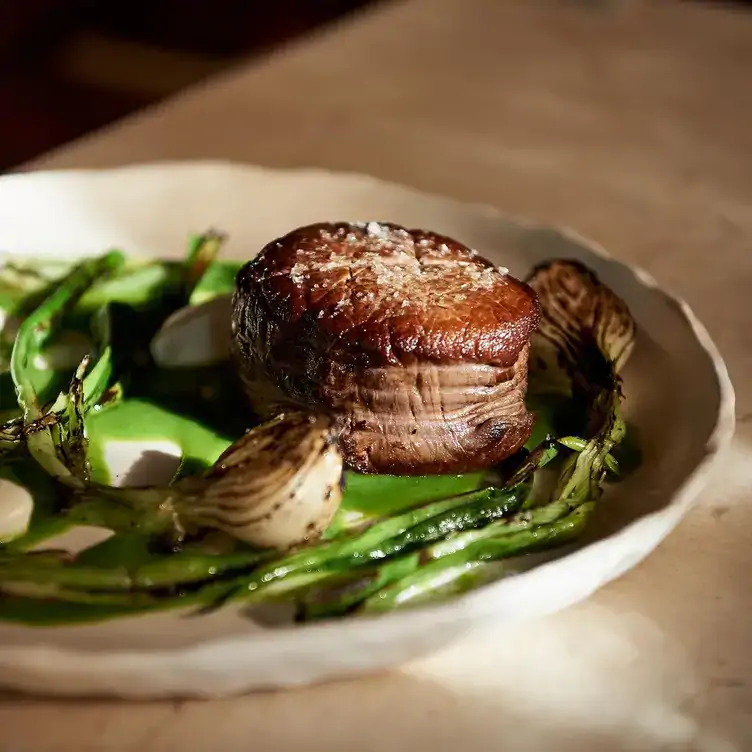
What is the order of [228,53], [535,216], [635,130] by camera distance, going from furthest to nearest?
[228,53] < [635,130] < [535,216]

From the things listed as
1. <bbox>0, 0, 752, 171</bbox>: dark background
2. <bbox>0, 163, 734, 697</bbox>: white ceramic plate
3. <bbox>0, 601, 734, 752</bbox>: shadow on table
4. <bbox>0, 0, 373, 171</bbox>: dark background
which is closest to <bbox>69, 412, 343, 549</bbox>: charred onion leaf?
<bbox>0, 163, 734, 697</bbox>: white ceramic plate

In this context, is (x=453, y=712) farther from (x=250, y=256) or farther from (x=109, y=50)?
(x=109, y=50)

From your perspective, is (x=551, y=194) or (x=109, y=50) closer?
(x=551, y=194)

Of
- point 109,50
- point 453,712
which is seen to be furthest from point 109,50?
point 453,712

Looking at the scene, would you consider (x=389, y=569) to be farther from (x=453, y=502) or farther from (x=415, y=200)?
(x=415, y=200)

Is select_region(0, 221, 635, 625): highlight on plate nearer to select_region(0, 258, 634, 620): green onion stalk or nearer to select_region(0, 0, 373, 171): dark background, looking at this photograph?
select_region(0, 258, 634, 620): green onion stalk

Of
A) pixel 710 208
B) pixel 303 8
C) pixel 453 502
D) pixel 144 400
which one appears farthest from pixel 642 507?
pixel 303 8

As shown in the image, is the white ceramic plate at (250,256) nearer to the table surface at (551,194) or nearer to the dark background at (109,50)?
the table surface at (551,194)

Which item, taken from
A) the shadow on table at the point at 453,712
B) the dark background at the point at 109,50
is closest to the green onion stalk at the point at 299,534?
the shadow on table at the point at 453,712
